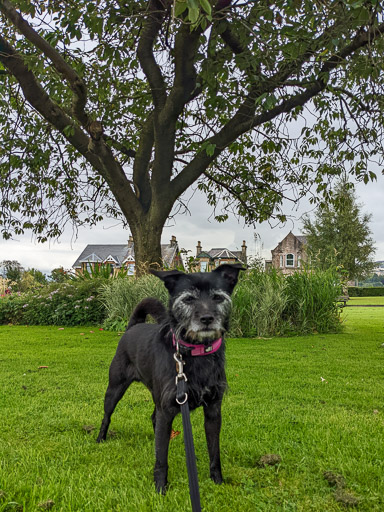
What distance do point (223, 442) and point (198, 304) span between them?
4.94 feet

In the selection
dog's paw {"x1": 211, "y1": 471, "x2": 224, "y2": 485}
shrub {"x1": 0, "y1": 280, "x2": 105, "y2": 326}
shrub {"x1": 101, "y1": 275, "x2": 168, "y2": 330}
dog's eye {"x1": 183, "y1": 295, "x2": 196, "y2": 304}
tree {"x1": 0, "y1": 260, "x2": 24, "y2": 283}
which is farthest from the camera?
tree {"x1": 0, "y1": 260, "x2": 24, "y2": 283}

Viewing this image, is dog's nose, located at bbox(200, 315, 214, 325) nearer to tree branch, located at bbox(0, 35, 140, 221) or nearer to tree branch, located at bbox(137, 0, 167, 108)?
tree branch, located at bbox(0, 35, 140, 221)

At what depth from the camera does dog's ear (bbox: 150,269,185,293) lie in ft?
8.18

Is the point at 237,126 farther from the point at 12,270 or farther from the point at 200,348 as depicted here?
the point at 12,270

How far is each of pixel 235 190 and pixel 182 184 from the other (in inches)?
135

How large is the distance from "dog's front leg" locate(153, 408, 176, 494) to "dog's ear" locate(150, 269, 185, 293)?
79 centimetres

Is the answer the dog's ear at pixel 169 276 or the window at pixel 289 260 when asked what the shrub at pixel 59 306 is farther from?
the window at pixel 289 260

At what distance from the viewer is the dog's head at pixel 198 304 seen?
2.36 m

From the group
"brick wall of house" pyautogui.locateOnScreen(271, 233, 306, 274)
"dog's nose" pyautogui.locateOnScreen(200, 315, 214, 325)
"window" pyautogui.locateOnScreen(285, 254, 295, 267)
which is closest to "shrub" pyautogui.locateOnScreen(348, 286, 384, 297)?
"brick wall of house" pyautogui.locateOnScreen(271, 233, 306, 274)

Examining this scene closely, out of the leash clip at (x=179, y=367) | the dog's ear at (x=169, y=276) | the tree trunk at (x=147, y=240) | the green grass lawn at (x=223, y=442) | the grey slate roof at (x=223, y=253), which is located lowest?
the green grass lawn at (x=223, y=442)

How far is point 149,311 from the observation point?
10.9 feet

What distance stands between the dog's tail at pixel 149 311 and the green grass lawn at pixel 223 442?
99 cm

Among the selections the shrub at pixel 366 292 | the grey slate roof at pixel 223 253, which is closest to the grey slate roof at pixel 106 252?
the grey slate roof at pixel 223 253

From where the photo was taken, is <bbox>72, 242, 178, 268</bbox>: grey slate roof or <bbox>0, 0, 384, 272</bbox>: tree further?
<bbox>72, 242, 178, 268</bbox>: grey slate roof
